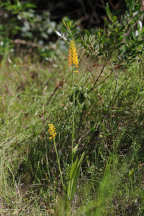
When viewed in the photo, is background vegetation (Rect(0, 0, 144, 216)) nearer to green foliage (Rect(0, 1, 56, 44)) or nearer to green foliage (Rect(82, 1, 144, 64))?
green foliage (Rect(82, 1, 144, 64))

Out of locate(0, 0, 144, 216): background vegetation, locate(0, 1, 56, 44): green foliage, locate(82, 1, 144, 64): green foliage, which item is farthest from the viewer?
locate(0, 1, 56, 44): green foliage

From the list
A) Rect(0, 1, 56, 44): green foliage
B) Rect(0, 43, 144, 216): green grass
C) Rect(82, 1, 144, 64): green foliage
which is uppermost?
Rect(0, 1, 56, 44): green foliage

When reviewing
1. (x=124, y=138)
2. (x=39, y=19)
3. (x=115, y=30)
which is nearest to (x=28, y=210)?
(x=124, y=138)

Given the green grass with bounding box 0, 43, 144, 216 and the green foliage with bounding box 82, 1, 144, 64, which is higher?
the green foliage with bounding box 82, 1, 144, 64

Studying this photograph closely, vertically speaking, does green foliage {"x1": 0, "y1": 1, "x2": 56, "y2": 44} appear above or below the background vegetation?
above

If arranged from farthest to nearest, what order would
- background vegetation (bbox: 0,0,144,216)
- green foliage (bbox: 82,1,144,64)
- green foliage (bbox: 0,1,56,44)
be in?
green foliage (bbox: 0,1,56,44)
green foliage (bbox: 82,1,144,64)
background vegetation (bbox: 0,0,144,216)

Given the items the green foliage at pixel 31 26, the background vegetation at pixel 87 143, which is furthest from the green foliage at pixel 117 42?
the green foliage at pixel 31 26

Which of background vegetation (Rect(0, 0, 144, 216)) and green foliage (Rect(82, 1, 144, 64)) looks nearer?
background vegetation (Rect(0, 0, 144, 216))

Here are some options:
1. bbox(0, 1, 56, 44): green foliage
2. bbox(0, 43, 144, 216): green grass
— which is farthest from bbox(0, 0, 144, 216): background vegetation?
bbox(0, 1, 56, 44): green foliage

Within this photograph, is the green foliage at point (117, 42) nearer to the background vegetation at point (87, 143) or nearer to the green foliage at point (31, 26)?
the background vegetation at point (87, 143)

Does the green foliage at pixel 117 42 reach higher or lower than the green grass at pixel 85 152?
higher

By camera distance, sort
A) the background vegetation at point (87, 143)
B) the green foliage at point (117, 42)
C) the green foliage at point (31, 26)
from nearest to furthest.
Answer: the background vegetation at point (87, 143) < the green foliage at point (117, 42) < the green foliage at point (31, 26)

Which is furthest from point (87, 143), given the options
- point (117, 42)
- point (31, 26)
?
point (31, 26)

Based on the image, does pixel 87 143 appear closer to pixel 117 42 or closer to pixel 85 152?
pixel 85 152
